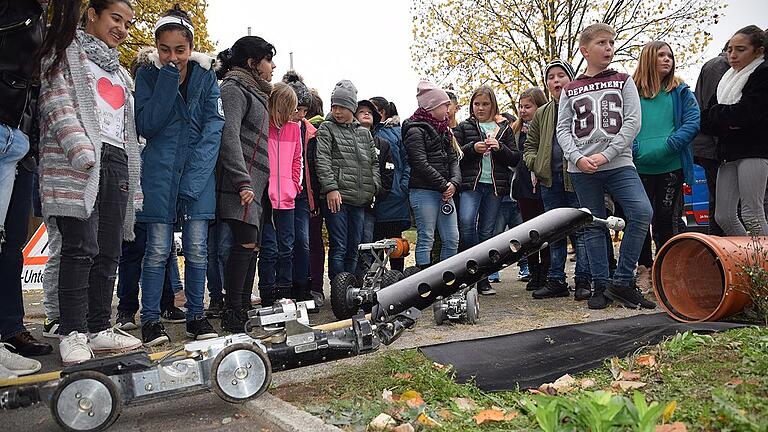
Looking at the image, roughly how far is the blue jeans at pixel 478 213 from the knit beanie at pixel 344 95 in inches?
60.3

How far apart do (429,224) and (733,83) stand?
294 cm

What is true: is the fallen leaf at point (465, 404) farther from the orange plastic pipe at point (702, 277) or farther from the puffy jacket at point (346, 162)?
the puffy jacket at point (346, 162)

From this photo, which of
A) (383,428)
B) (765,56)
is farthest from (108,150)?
(765,56)

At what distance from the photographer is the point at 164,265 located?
14.4 ft

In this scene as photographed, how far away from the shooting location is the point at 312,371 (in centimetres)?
345

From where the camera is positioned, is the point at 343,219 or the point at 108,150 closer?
the point at 108,150

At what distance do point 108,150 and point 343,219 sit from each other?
2580 mm

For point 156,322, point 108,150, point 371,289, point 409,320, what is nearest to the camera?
point 409,320

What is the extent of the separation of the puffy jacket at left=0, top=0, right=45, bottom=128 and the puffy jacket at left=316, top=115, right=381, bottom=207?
2908mm

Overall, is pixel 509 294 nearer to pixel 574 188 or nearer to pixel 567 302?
pixel 567 302

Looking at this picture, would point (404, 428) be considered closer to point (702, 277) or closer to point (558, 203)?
point (702, 277)

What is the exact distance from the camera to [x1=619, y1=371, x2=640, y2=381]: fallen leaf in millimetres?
2928

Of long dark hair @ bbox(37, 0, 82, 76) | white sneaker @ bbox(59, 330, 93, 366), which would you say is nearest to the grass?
white sneaker @ bbox(59, 330, 93, 366)

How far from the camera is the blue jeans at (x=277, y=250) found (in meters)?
5.68
